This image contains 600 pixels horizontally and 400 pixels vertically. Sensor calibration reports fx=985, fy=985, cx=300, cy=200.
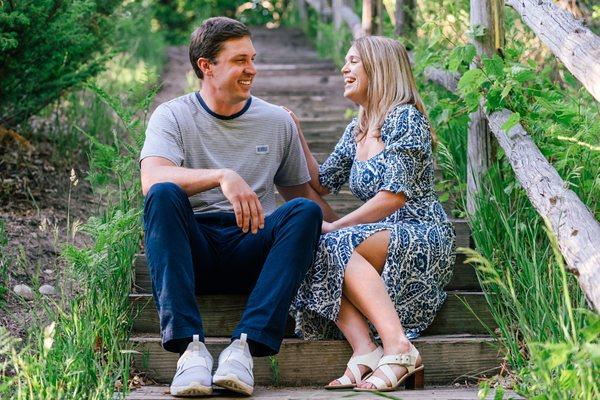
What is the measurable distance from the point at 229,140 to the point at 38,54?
1.41 metres

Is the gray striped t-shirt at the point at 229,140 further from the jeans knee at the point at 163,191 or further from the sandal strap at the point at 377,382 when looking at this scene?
the sandal strap at the point at 377,382

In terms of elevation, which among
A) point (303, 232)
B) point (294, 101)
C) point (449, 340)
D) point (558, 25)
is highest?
point (558, 25)

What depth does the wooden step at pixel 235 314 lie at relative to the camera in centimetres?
330

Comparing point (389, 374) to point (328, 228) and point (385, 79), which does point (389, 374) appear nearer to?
point (328, 228)

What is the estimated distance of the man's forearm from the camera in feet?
9.92

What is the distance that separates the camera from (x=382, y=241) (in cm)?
311

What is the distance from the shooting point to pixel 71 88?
4.96m

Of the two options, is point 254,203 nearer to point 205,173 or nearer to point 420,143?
point 205,173

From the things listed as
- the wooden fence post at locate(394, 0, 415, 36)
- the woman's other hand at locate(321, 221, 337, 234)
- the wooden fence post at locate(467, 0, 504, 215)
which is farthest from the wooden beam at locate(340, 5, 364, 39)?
the woman's other hand at locate(321, 221, 337, 234)

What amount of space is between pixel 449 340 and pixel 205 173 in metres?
0.93

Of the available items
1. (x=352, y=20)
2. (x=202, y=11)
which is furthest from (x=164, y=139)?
(x=202, y=11)

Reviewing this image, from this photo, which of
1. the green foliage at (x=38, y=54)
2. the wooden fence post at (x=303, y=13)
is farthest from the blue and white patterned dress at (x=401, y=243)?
the wooden fence post at (x=303, y=13)

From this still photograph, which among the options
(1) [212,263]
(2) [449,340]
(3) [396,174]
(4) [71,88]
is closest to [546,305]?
(2) [449,340]

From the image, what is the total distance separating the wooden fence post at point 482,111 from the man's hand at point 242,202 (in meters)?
1.06
